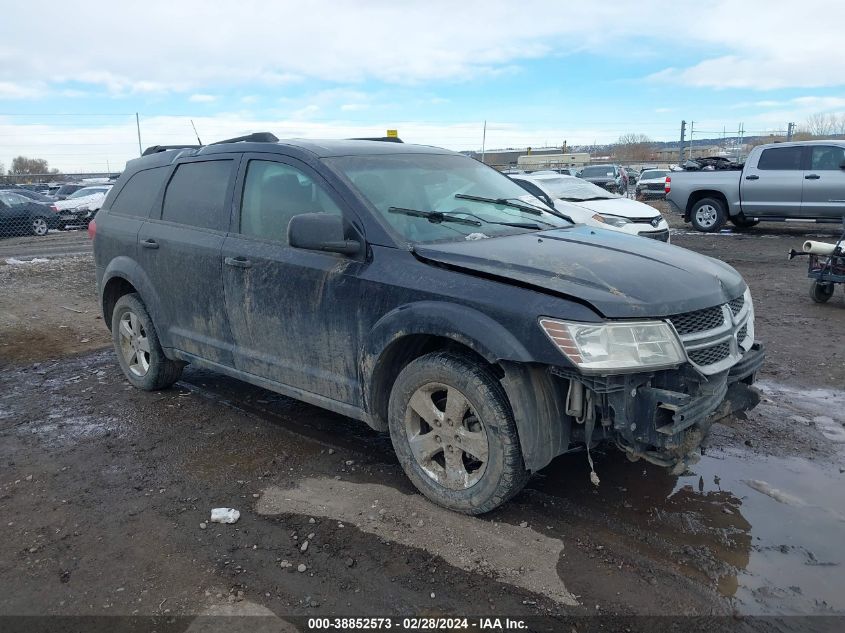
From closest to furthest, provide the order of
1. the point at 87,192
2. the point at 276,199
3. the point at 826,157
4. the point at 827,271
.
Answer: the point at 276,199, the point at 827,271, the point at 826,157, the point at 87,192

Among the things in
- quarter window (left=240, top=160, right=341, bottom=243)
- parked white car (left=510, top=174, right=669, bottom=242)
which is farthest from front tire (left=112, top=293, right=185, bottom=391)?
parked white car (left=510, top=174, right=669, bottom=242)

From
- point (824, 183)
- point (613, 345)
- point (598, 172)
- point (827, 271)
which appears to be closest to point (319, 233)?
point (613, 345)

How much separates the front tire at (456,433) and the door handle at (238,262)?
135 centimetres

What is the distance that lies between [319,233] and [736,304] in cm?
223

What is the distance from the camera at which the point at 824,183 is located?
14141 mm

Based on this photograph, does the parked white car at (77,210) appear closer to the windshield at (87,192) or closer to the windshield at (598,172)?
the windshield at (87,192)

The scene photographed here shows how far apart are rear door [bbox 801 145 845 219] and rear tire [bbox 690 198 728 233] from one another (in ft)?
6.22

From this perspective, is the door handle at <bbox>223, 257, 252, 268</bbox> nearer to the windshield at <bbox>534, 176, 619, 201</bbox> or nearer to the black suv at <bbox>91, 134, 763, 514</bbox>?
the black suv at <bbox>91, 134, 763, 514</bbox>

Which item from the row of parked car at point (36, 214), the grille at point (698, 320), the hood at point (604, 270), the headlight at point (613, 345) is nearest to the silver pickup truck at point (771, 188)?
the hood at point (604, 270)

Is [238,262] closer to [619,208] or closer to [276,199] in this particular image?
[276,199]

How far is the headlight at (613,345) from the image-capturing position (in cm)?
299

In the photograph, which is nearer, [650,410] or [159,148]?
[650,410]

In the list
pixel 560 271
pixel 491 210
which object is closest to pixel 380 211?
pixel 491 210

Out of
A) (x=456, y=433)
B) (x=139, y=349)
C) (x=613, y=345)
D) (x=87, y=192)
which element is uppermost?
(x=87, y=192)
